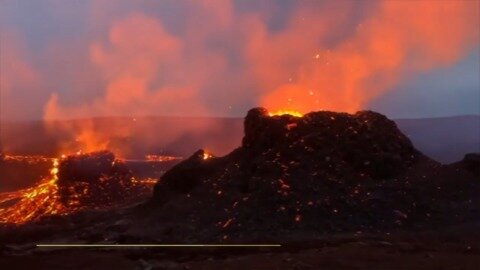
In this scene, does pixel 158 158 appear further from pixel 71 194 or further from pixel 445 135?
pixel 445 135

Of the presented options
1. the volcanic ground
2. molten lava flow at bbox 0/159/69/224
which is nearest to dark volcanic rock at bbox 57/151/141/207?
molten lava flow at bbox 0/159/69/224

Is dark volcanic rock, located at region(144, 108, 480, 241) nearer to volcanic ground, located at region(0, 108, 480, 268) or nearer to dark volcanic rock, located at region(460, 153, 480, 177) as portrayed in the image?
volcanic ground, located at region(0, 108, 480, 268)

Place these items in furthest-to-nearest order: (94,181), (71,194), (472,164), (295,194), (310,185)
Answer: (94,181), (71,194), (472,164), (310,185), (295,194)

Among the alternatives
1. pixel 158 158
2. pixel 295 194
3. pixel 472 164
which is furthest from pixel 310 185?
pixel 158 158

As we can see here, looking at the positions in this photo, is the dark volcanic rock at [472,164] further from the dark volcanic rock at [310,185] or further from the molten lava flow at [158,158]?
the molten lava flow at [158,158]

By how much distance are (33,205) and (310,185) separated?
10676 mm

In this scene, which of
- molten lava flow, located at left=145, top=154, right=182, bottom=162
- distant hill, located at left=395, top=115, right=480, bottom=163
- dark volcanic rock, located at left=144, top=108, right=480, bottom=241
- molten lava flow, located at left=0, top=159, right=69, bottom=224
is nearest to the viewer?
dark volcanic rock, located at left=144, top=108, right=480, bottom=241

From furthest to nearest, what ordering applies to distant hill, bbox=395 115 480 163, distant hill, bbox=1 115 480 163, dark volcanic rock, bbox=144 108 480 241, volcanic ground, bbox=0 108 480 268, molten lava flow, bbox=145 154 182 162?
1. distant hill, bbox=1 115 480 163
2. distant hill, bbox=395 115 480 163
3. molten lava flow, bbox=145 154 182 162
4. dark volcanic rock, bbox=144 108 480 241
5. volcanic ground, bbox=0 108 480 268

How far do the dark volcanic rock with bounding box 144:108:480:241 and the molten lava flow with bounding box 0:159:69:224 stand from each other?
394cm

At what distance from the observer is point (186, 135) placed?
58.3 meters

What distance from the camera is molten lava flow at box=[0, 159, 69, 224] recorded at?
760 inches

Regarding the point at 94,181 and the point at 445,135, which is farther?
the point at 445,135

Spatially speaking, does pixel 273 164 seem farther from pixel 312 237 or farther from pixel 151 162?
pixel 151 162

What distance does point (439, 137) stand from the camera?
5938cm
